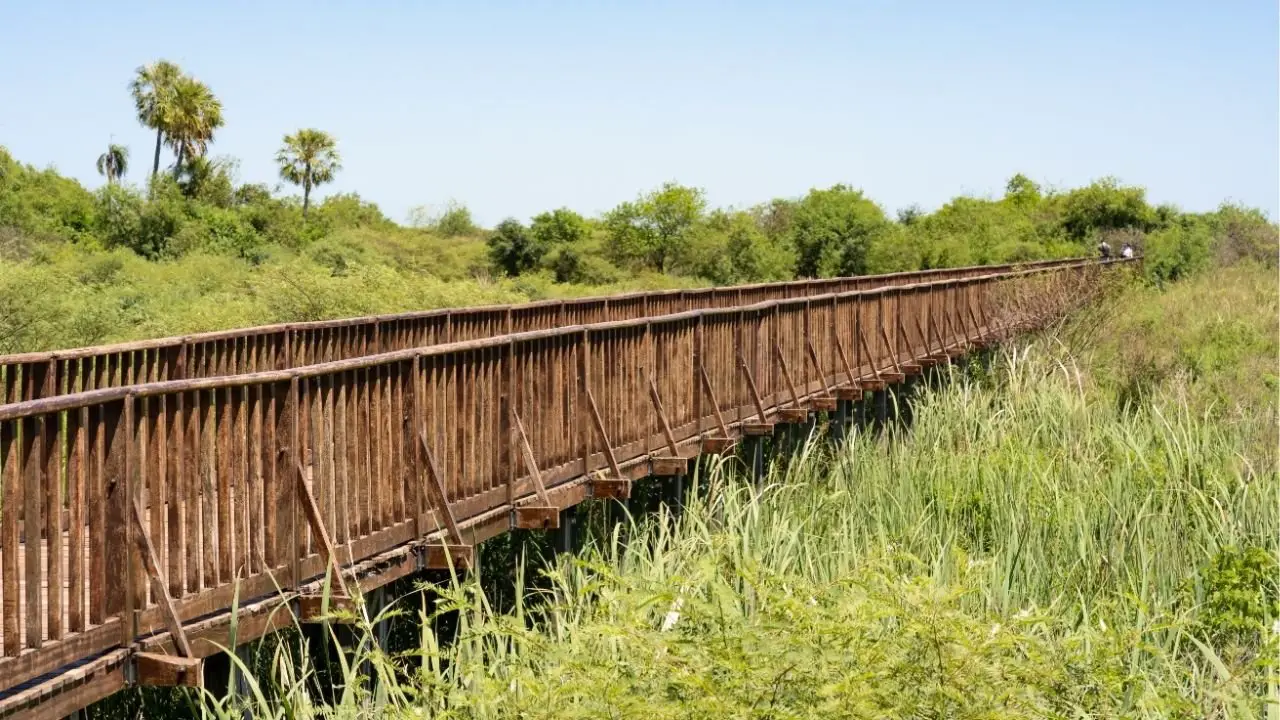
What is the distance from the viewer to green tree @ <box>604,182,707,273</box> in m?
76.4

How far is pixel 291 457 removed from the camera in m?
7.06

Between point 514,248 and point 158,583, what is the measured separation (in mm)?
62680

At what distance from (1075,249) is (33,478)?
227ft

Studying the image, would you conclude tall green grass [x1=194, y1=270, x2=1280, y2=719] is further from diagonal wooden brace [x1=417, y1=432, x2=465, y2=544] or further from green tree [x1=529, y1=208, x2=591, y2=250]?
green tree [x1=529, y1=208, x2=591, y2=250]

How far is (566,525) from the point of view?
10406mm

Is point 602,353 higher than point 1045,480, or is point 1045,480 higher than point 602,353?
point 602,353

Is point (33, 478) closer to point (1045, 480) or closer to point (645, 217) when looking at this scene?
point (1045, 480)

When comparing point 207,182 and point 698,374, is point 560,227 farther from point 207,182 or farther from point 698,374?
point 698,374

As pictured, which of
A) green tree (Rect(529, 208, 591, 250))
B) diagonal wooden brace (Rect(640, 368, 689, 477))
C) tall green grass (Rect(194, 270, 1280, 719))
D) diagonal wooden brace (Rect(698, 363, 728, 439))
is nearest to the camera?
tall green grass (Rect(194, 270, 1280, 719))

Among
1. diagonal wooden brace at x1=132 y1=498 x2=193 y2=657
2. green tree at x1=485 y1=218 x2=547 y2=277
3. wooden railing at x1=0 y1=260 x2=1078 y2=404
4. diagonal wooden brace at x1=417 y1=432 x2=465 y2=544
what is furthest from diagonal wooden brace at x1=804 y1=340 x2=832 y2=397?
green tree at x1=485 y1=218 x2=547 y2=277

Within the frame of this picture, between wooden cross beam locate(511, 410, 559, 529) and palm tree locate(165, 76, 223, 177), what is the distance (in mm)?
62192

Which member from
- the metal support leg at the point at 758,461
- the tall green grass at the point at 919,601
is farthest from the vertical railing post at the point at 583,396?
the metal support leg at the point at 758,461

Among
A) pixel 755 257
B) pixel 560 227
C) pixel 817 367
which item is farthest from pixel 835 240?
pixel 817 367

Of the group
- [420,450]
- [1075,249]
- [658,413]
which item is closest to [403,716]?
[420,450]
